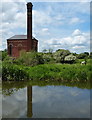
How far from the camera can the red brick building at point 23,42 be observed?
95.1 feet

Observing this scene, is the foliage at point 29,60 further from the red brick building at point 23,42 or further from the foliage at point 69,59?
the red brick building at point 23,42

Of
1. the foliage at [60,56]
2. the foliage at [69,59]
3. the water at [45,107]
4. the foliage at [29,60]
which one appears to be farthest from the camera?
the foliage at [69,59]

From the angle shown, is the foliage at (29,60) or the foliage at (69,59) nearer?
the foliage at (29,60)

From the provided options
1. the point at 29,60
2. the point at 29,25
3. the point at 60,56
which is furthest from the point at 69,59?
the point at 29,25

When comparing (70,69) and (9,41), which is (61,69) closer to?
(70,69)

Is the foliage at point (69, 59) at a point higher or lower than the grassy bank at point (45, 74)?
higher

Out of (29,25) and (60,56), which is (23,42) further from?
(60,56)

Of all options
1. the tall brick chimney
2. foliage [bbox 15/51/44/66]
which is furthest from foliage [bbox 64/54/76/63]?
the tall brick chimney

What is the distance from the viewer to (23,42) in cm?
3138

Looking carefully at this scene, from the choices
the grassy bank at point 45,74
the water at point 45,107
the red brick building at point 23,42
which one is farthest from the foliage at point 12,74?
the red brick building at point 23,42

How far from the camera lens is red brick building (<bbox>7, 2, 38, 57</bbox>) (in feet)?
95.1

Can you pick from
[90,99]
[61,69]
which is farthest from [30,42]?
[90,99]

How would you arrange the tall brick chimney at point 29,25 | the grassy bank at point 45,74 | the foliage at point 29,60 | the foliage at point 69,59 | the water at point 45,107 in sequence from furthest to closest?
the tall brick chimney at point 29,25
the foliage at point 69,59
the foliage at point 29,60
the grassy bank at point 45,74
the water at point 45,107

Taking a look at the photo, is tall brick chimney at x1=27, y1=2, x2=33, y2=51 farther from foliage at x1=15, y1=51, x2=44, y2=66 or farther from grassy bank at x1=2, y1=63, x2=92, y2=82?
grassy bank at x1=2, y1=63, x2=92, y2=82
